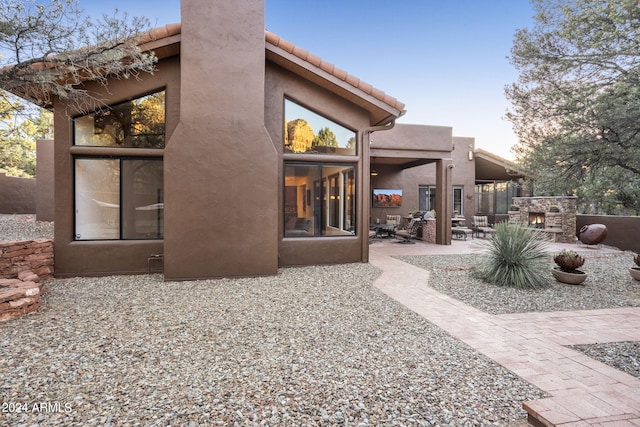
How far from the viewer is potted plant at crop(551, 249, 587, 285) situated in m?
6.20

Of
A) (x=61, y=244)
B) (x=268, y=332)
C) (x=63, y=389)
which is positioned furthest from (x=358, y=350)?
(x=61, y=244)

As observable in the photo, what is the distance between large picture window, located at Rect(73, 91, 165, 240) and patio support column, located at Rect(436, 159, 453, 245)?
372 inches

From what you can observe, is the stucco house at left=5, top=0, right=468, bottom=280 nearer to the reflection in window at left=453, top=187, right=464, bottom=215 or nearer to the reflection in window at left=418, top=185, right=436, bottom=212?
the reflection in window at left=418, top=185, right=436, bottom=212

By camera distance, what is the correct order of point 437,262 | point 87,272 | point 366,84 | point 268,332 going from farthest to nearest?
1. point 437,262
2. point 366,84
3. point 87,272
4. point 268,332

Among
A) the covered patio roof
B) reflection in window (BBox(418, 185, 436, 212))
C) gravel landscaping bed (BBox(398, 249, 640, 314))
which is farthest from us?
reflection in window (BBox(418, 185, 436, 212))

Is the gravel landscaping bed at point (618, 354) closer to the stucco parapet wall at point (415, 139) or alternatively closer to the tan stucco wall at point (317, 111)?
the tan stucco wall at point (317, 111)

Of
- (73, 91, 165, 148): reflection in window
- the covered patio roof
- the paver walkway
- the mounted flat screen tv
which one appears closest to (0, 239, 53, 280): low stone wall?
(73, 91, 165, 148): reflection in window

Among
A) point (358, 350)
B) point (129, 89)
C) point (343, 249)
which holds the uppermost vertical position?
point (129, 89)

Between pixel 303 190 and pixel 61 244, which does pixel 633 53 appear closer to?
pixel 303 190

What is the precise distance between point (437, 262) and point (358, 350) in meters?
5.89

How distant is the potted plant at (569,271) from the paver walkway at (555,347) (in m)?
1.40

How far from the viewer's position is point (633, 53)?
6297mm

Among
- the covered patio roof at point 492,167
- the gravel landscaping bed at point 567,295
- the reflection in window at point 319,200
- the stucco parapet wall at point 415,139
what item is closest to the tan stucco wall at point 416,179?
the covered patio roof at point 492,167

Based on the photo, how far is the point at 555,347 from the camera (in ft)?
11.2
